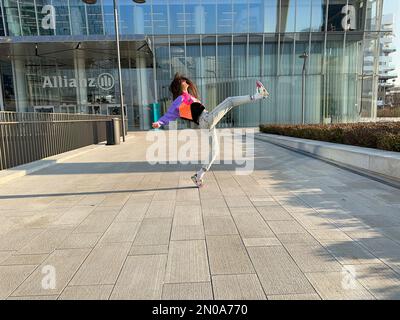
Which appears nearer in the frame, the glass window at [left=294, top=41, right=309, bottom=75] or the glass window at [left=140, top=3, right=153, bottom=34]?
the glass window at [left=140, top=3, right=153, bottom=34]

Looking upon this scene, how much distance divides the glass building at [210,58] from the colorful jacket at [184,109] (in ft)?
72.4

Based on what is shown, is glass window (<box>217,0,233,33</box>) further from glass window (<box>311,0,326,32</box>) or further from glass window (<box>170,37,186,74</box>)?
glass window (<box>311,0,326,32</box>)

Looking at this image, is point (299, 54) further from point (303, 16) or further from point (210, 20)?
point (210, 20)

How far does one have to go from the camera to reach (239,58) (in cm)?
2830

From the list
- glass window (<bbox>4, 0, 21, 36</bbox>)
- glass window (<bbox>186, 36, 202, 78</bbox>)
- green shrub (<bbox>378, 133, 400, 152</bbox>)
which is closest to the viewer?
green shrub (<bbox>378, 133, 400, 152</bbox>)

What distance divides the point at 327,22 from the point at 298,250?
30.0m

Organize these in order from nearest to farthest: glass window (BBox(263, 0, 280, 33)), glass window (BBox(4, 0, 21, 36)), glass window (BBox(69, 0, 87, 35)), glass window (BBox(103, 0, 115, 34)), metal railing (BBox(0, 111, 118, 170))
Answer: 1. metal railing (BBox(0, 111, 118, 170))
2. glass window (BBox(103, 0, 115, 34))
3. glass window (BBox(69, 0, 87, 35))
4. glass window (BBox(4, 0, 21, 36))
5. glass window (BBox(263, 0, 280, 33))

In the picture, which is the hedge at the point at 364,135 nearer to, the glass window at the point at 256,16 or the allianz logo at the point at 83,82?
the glass window at the point at 256,16

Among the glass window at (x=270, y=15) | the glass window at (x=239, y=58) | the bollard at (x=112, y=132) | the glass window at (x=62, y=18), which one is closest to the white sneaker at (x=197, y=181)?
the bollard at (x=112, y=132)

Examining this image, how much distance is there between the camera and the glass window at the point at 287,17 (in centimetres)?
2753

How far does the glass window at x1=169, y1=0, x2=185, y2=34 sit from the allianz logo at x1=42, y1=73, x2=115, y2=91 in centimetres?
760

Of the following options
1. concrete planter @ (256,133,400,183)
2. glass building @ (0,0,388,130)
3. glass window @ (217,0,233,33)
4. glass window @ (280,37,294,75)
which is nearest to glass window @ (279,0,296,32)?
glass building @ (0,0,388,130)

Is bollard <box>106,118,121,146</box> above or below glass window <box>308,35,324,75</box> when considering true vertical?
below

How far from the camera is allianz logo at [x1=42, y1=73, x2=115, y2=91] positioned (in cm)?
2925
